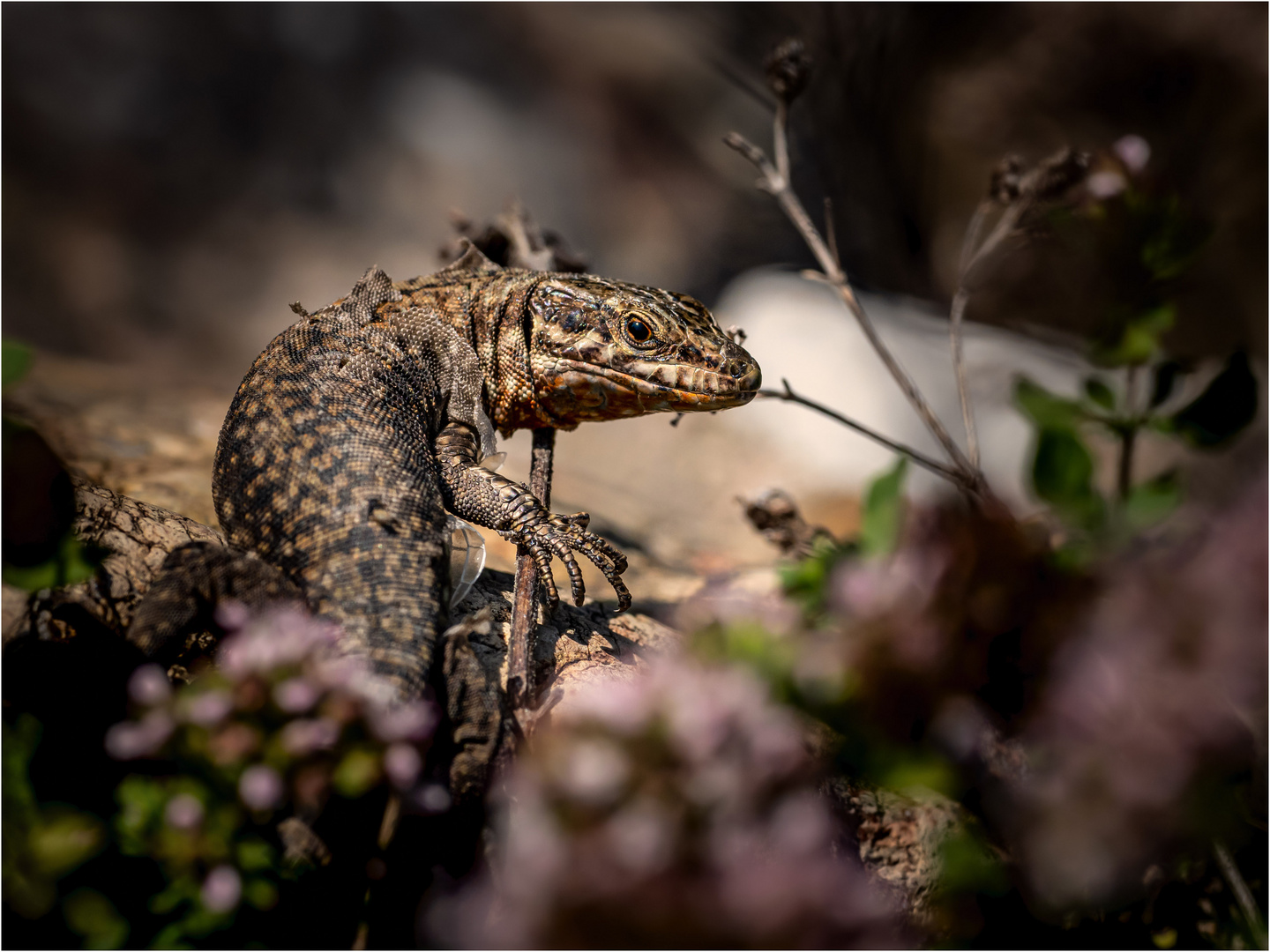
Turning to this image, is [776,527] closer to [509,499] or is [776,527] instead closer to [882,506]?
[882,506]

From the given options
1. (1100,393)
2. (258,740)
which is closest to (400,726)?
(258,740)

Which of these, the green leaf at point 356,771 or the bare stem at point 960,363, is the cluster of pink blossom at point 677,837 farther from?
the bare stem at point 960,363

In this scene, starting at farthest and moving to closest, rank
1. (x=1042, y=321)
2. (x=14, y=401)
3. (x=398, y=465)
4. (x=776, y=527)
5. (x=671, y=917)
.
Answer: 1. (x=1042, y=321)
2. (x=14, y=401)
3. (x=776, y=527)
4. (x=398, y=465)
5. (x=671, y=917)

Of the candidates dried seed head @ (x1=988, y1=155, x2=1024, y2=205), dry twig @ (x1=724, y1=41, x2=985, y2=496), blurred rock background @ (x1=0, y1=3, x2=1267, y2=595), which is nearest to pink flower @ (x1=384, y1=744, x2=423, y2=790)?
dry twig @ (x1=724, y1=41, x2=985, y2=496)

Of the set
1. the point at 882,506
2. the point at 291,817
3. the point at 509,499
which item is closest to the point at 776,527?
the point at 882,506

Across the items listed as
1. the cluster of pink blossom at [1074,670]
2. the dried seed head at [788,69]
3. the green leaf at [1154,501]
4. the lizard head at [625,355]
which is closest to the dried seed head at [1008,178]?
the dried seed head at [788,69]

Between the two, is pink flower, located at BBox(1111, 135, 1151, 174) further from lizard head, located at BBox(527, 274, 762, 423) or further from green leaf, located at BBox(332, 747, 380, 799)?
green leaf, located at BBox(332, 747, 380, 799)

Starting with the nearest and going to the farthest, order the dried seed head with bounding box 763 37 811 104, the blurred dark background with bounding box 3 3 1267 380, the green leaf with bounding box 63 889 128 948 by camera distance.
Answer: the green leaf with bounding box 63 889 128 948 < the dried seed head with bounding box 763 37 811 104 < the blurred dark background with bounding box 3 3 1267 380
